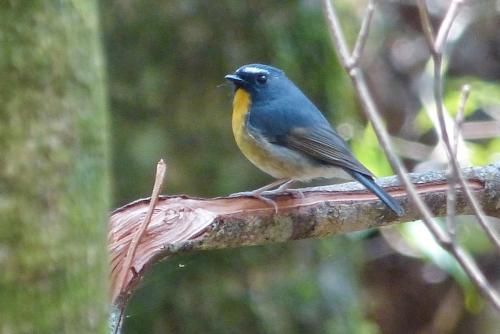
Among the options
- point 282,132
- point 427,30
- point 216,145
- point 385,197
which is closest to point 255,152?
point 282,132

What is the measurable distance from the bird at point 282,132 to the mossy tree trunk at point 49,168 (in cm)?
216

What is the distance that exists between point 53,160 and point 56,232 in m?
0.09

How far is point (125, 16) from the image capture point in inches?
159

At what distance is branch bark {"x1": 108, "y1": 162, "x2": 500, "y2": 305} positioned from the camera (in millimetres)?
2236

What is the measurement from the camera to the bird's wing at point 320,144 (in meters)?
3.34

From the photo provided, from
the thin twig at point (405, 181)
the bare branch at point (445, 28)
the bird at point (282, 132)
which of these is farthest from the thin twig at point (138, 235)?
the bird at point (282, 132)

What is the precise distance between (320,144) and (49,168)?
7.65 feet

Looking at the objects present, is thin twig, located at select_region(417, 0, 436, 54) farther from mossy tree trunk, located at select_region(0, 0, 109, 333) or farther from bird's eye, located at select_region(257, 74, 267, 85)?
bird's eye, located at select_region(257, 74, 267, 85)

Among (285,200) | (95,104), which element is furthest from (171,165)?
(95,104)

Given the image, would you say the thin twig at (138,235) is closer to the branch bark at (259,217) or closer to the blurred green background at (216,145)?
the branch bark at (259,217)

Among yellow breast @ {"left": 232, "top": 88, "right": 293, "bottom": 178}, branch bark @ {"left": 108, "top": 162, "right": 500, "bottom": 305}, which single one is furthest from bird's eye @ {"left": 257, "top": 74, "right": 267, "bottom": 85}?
branch bark @ {"left": 108, "top": 162, "right": 500, "bottom": 305}

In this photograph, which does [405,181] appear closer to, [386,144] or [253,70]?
[386,144]

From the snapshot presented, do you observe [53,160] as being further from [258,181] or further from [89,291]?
[258,181]

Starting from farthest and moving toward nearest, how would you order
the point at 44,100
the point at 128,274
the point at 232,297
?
the point at 232,297 → the point at 128,274 → the point at 44,100
